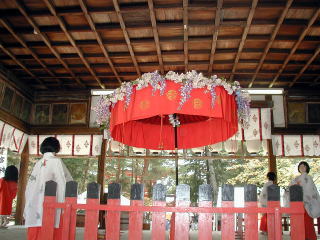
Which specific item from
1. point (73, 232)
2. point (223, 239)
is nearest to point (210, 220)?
point (223, 239)

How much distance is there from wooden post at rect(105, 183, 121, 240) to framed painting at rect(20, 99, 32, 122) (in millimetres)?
7617

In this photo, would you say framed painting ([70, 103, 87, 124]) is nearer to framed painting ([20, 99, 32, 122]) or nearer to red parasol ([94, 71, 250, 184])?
framed painting ([20, 99, 32, 122])

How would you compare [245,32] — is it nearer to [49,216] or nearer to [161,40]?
[161,40]

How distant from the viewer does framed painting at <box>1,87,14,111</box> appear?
9.19 m

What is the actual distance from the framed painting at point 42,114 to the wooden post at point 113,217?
7.84 m

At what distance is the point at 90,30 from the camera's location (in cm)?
729

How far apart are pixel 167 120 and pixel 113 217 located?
3.59 m

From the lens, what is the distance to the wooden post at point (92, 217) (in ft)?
11.5

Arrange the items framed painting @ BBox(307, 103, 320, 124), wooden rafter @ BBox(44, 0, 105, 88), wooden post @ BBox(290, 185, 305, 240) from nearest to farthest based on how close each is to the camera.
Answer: wooden post @ BBox(290, 185, 305, 240)
wooden rafter @ BBox(44, 0, 105, 88)
framed painting @ BBox(307, 103, 320, 124)

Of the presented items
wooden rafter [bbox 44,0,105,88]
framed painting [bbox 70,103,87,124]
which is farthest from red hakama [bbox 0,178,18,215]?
wooden rafter [bbox 44,0,105,88]

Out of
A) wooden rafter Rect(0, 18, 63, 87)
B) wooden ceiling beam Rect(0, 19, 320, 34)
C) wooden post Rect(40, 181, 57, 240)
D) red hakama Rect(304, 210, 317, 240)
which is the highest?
wooden ceiling beam Rect(0, 19, 320, 34)

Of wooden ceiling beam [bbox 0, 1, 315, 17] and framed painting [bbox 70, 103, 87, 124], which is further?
framed painting [bbox 70, 103, 87, 124]

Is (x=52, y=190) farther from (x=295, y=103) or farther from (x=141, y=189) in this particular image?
(x=295, y=103)

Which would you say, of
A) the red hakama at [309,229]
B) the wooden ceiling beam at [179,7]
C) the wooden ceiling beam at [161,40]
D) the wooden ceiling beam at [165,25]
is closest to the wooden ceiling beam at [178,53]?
the wooden ceiling beam at [161,40]
